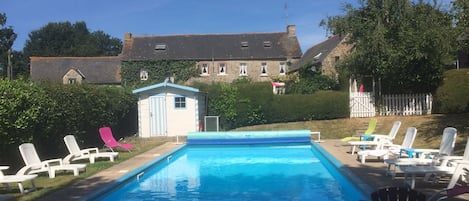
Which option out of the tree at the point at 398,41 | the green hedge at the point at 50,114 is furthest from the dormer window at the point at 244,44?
the green hedge at the point at 50,114

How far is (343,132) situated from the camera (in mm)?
23219

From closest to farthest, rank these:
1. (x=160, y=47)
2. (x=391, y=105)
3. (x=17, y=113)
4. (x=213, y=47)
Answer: (x=17, y=113) → (x=391, y=105) → (x=160, y=47) → (x=213, y=47)

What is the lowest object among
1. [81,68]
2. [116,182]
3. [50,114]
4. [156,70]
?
[116,182]

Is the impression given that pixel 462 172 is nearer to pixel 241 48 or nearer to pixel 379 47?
pixel 379 47

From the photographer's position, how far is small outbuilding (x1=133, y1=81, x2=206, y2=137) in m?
24.1

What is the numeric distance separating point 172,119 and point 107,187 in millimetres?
14576

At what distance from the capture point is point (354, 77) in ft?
90.1

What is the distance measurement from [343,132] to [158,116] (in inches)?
383

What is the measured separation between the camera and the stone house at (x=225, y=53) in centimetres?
4447

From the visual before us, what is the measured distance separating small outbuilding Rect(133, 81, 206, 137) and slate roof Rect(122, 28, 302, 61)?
19829mm

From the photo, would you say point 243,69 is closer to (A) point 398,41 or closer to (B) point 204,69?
(B) point 204,69

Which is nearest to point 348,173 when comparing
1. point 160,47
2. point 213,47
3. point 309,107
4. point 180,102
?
point 180,102

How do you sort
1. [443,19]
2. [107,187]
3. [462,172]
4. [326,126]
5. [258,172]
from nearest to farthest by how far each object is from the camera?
[462,172], [107,187], [258,172], [443,19], [326,126]

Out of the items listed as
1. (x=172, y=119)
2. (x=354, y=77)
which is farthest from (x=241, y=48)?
(x=172, y=119)
